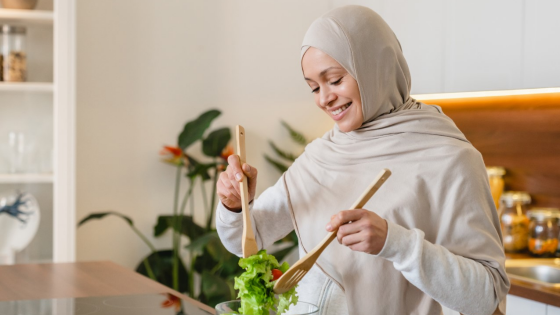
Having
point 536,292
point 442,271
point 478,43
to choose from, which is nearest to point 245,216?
point 442,271

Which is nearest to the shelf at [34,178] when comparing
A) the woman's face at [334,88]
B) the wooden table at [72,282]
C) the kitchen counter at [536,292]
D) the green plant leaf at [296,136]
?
the wooden table at [72,282]

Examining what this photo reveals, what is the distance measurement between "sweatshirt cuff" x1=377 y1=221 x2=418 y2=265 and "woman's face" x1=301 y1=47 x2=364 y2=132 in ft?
0.99

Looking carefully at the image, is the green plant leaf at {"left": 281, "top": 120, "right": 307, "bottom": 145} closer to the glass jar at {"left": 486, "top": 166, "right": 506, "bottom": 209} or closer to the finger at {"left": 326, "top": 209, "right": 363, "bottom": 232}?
the glass jar at {"left": 486, "top": 166, "right": 506, "bottom": 209}

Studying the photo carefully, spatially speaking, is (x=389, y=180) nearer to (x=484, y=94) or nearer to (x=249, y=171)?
(x=249, y=171)

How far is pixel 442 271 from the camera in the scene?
112 centimetres

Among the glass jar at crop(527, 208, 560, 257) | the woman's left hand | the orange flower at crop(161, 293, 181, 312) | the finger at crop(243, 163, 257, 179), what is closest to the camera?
the woman's left hand

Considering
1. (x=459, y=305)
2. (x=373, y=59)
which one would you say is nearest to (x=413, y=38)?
(x=373, y=59)

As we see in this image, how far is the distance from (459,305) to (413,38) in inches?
76.4

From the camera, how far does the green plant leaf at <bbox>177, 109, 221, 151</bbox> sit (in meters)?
3.10

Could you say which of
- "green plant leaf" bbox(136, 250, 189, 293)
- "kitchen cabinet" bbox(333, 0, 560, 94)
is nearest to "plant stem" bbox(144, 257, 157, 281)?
"green plant leaf" bbox(136, 250, 189, 293)

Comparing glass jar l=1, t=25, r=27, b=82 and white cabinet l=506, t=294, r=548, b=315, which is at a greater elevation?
glass jar l=1, t=25, r=27, b=82

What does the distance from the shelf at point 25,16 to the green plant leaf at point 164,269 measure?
3.95 feet

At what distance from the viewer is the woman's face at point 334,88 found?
4.27ft

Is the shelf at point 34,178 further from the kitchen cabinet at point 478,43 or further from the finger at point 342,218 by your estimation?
→ the finger at point 342,218
